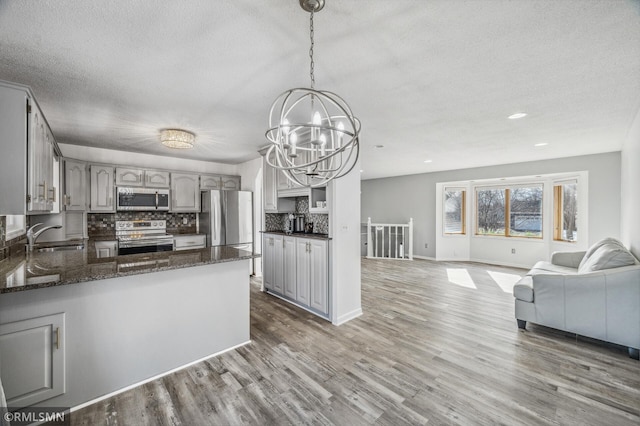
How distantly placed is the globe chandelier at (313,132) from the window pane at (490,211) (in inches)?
203

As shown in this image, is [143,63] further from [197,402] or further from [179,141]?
[197,402]

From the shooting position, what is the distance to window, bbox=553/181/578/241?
17.4 feet

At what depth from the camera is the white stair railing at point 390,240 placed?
23.7 feet

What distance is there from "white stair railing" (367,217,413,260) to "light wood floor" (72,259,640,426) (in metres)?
3.94

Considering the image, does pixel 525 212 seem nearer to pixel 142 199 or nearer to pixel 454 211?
pixel 454 211

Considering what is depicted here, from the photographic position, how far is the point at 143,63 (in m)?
1.92

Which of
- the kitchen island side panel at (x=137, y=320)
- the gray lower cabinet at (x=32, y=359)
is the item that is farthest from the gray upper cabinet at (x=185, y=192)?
the gray lower cabinet at (x=32, y=359)

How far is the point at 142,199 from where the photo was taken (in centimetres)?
460

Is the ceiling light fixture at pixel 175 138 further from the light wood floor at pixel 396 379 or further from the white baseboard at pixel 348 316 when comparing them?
the white baseboard at pixel 348 316

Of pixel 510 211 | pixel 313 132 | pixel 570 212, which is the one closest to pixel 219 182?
pixel 313 132

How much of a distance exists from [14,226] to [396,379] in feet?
14.1

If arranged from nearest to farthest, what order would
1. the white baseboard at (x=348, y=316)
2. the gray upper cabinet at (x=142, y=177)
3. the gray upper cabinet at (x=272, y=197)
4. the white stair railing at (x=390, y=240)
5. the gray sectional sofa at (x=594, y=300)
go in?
the gray sectional sofa at (x=594, y=300)
the white baseboard at (x=348, y=316)
the gray upper cabinet at (x=272, y=197)
the gray upper cabinet at (x=142, y=177)
the white stair railing at (x=390, y=240)

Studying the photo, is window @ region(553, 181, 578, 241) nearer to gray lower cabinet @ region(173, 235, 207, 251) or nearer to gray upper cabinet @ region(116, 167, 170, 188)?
gray lower cabinet @ region(173, 235, 207, 251)

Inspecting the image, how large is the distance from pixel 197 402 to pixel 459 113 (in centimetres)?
358
